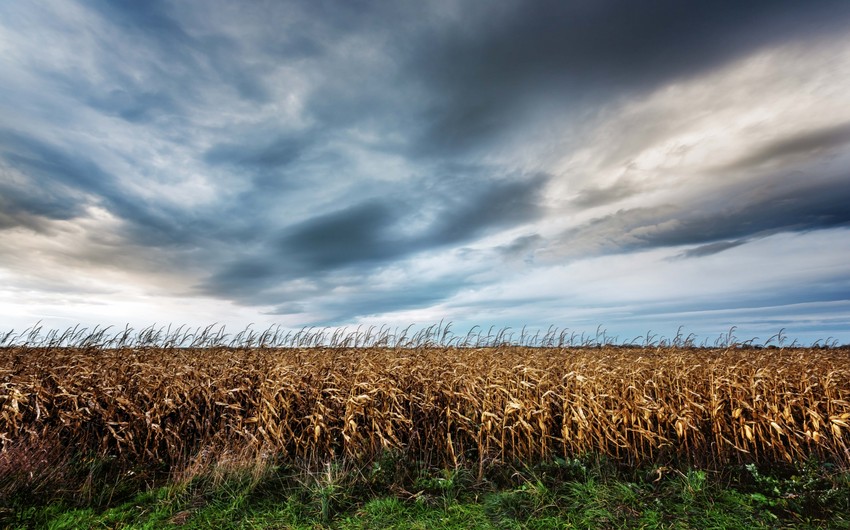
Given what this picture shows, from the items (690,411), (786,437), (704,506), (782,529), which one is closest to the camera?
(782,529)

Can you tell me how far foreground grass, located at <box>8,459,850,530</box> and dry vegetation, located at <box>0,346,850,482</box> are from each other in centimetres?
101

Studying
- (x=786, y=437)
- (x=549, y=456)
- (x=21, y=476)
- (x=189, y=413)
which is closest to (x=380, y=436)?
(x=549, y=456)

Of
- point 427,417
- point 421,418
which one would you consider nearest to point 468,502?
point 427,417

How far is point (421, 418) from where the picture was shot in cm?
1138

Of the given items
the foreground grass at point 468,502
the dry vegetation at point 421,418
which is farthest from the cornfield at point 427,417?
the foreground grass at point 468,502

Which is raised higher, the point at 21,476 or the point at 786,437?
the point at 21,476

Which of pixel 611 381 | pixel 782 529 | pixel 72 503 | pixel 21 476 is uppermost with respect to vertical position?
pixel 611 381

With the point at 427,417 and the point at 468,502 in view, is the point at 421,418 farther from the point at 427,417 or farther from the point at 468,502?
the point at 468,502

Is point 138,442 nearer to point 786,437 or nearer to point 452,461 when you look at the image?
point 452,461

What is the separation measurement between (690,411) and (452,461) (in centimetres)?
627

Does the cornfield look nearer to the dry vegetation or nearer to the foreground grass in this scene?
the dry vegetation

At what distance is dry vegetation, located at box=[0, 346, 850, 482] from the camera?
1059 cm

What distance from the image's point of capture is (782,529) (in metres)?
7.19

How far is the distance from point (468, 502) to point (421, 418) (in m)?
3.26
